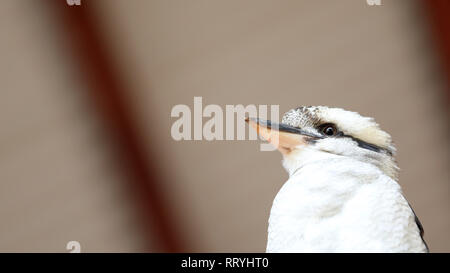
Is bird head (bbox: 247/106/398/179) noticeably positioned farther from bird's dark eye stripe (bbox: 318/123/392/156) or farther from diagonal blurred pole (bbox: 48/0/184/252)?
diagonal blurred pole (bbox: 48/0/184/252)

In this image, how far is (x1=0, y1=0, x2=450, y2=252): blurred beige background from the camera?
1.25 metres

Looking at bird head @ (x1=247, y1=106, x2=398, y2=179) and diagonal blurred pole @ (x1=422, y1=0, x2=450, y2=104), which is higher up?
diagonal blurred pole @ (x1=422, y1=0, x2=450, y2=104)

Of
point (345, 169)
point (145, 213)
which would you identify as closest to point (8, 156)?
point (145, 213)

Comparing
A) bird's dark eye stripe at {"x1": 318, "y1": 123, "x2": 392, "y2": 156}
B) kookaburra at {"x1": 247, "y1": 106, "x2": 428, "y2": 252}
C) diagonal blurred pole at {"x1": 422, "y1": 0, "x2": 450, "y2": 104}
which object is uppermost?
diagonal blurred pole at {"x1": 422, "y1": 0, "x2": 450, "y2": 104}

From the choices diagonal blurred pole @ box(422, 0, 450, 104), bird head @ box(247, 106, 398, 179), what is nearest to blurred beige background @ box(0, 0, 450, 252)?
diagonal blurred pole @ box(422, 0, 450, 104)

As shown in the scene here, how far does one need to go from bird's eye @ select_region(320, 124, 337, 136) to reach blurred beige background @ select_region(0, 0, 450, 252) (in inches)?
10.2

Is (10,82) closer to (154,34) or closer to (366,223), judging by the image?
(154,34)

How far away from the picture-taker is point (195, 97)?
4.30 ft

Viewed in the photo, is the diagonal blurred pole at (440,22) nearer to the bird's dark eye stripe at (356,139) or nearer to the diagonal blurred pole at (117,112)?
the bird's dark eye stripe at (356,139)

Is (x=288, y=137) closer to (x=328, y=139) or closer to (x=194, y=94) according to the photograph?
(x=328, y=139)

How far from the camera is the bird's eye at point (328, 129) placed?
105cm

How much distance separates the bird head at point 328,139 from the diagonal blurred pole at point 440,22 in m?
0.35

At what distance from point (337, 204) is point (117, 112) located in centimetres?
55

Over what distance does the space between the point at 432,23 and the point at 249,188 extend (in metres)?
0.53
